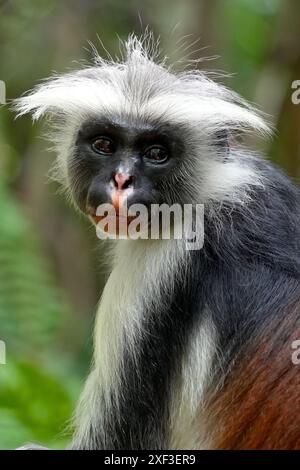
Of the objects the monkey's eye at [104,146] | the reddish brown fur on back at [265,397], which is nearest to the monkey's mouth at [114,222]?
the monkey's eye at [104,146]

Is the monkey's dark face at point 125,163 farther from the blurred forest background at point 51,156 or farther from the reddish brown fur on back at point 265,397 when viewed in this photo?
the blurred forest background at point 51,156

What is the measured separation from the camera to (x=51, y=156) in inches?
373

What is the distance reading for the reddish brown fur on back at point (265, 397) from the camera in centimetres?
417

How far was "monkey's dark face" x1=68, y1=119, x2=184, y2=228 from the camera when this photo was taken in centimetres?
414

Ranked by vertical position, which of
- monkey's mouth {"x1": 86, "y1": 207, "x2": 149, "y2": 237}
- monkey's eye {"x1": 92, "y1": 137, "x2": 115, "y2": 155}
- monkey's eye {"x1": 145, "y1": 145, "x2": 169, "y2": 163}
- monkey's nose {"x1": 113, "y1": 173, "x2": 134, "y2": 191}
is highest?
monkey's eye {"x1": 92, "y1": 137, "x2": 115, "y2": 155}

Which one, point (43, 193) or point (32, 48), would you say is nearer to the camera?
point (43, 193)

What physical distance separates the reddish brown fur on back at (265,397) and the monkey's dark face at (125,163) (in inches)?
29.8

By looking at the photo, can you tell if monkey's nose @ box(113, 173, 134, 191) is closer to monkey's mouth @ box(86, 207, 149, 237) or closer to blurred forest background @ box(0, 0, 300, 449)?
monkey's mouth @ box(86, 207, 149, 237)

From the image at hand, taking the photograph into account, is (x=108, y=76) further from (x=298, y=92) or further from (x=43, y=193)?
(x=43, y=193)

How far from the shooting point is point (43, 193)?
393 inches

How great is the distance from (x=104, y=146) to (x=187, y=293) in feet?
2.41

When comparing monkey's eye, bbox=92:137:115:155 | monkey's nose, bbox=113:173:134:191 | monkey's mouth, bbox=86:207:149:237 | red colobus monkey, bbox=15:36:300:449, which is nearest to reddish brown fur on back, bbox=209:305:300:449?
red colobus monkey, bbox=15:36:300:449

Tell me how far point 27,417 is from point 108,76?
7.97 feet

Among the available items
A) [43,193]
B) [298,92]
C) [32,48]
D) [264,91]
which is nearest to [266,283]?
[298,92]
